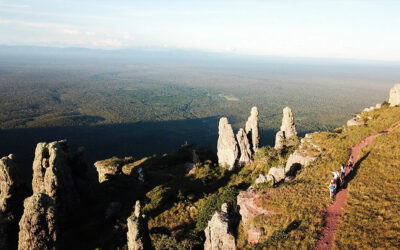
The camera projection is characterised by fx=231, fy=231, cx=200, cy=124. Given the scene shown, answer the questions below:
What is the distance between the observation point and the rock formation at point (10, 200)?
23.1m

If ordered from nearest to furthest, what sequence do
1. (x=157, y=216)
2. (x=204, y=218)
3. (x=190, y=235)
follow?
1. (x=190, y=235)
2. (x=204, y=218)
3. (x=157, y=216)

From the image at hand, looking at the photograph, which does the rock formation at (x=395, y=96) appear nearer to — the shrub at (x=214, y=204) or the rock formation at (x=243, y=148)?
the rock formation at (x=243, y=148)

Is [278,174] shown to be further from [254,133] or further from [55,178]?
[55,178]

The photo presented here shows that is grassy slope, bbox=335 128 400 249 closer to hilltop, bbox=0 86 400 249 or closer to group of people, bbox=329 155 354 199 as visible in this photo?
hilltop, bbox=0 86 400 249

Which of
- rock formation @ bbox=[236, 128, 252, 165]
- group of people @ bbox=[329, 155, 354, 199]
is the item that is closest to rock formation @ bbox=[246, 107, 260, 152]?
rock formation @ bbox=[236, 128, 252, 165]

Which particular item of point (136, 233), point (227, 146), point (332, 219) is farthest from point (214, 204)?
point (227, 146)

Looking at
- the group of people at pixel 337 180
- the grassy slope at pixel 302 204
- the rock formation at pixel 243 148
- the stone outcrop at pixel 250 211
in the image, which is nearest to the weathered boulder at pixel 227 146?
the rock formation at pixel 243 148

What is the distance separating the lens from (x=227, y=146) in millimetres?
40562

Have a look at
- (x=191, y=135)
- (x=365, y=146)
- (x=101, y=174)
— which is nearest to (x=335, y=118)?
(x=191, y=135)

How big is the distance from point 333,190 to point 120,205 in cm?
2662

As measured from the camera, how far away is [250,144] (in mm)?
42406

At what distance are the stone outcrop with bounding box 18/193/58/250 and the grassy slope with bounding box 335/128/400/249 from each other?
21.8 meters

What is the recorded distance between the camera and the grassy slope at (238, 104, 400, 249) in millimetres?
14688

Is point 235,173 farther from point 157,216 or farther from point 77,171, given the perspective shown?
point 77,171
